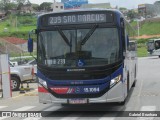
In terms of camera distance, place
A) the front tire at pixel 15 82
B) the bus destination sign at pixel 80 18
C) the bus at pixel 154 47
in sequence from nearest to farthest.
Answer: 1. the bus destination sign at pixel 80 18
2. the front tire at pixel 15 82
3. the bus at pixel 154 47

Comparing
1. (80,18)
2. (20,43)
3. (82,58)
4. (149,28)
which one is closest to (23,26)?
(149,28)

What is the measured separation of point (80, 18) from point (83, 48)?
36.7 inches

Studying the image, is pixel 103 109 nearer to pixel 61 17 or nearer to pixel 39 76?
pixel 39 76

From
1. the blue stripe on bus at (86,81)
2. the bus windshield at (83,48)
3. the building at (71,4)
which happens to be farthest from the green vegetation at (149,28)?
the blue stripe on bus at (86,81)

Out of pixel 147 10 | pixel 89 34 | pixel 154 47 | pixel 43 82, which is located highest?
pixel 147 10

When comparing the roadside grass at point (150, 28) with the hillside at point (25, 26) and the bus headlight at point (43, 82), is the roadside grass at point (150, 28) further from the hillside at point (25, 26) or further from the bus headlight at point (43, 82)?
the bus headlight at point (43, 82)

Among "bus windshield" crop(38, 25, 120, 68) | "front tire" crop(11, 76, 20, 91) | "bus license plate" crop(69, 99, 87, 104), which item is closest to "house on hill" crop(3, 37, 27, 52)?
"front tire" crop(11, 76, 20, 91)

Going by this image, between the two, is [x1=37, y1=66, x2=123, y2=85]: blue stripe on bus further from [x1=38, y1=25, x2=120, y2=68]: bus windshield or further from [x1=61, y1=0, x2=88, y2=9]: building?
[x1=61, y1=0, x2=88, y2=9]: building

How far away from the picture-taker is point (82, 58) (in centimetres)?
1166

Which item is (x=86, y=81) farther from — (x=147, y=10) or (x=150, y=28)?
(x=147, y=10)

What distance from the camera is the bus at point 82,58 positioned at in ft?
37.9

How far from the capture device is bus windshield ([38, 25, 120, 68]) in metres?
11.6

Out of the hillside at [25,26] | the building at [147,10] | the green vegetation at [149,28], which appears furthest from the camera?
the building at [147,10]

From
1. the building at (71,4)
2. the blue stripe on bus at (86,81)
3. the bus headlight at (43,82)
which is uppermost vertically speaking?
the building at (71,4)
